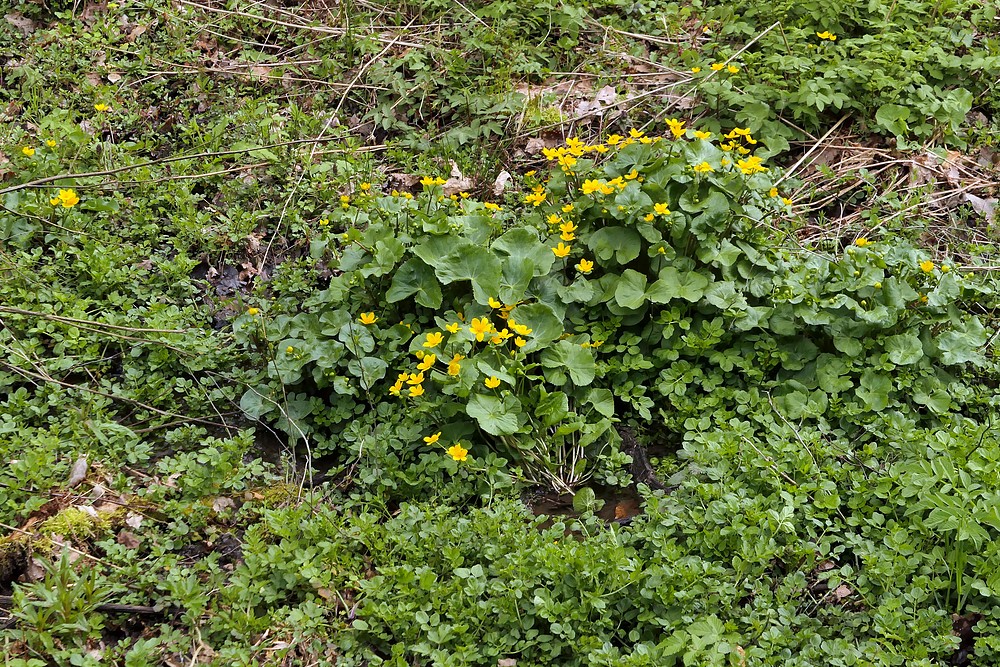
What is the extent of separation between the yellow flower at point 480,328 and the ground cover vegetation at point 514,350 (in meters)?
0.02

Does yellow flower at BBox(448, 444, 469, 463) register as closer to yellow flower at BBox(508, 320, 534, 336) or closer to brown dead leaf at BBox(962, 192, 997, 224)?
yellow flower at BBox(508, 320, 534, 336)

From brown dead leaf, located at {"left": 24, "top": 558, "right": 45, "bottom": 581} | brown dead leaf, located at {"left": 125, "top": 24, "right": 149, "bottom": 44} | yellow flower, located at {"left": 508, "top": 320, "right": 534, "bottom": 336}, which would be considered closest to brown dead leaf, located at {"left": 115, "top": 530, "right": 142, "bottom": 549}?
brown dead leaf, located at {"left": 24, "top": 558, "right": 45, "bottom": 581}

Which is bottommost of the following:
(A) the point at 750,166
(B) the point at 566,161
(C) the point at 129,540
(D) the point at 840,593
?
(C) the point at 129,540

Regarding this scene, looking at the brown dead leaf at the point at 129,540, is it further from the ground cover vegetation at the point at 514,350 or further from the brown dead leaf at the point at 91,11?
the brown dead leaf at the point at 91,11

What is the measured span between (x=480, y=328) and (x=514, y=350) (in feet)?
0.85

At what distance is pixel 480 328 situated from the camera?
326 cm

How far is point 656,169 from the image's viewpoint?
3754mm

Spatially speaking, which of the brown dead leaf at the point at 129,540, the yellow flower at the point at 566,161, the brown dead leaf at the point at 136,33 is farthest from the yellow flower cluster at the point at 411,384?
the brown dead leaf at the point at 136,33

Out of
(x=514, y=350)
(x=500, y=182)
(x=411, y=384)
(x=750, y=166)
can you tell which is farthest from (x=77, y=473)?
(x=750, y=166)

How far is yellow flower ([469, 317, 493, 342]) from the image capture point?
325cm

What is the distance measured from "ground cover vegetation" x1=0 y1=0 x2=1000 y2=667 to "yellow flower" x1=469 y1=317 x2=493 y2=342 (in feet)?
0.08

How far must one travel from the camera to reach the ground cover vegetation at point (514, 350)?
2.69 m

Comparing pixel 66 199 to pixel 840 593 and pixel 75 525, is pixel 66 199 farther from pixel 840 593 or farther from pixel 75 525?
pixel 840 593

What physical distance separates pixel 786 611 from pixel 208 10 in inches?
220
